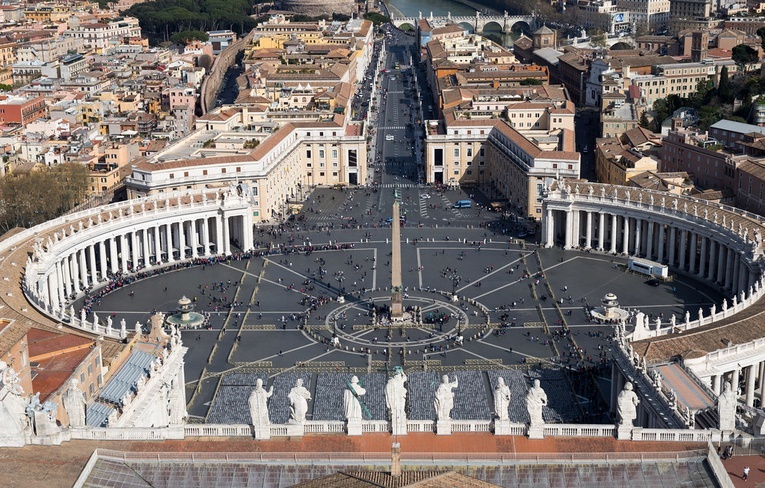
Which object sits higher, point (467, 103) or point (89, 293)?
point (467, 103)

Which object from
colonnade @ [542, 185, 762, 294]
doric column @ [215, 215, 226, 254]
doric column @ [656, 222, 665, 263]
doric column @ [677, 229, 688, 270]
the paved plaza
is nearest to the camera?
the paved plaza

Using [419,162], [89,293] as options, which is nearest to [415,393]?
[89,293]

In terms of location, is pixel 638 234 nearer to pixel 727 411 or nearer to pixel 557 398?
pixel 557 398

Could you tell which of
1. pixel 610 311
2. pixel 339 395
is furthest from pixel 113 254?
pixel 610 311

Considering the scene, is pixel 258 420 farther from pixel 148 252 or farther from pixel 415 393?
pixel 148 252

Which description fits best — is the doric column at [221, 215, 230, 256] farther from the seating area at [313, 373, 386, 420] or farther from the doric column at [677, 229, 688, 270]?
the doric column at [677, 229, 688, 270]

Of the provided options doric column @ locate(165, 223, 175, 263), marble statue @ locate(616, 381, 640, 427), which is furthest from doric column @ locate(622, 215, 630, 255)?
marble statue @ locate(616, 381, 640, 427)

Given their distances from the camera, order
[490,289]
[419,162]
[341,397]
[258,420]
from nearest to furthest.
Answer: [258,420], [341,397], [490,289], [419,162]
